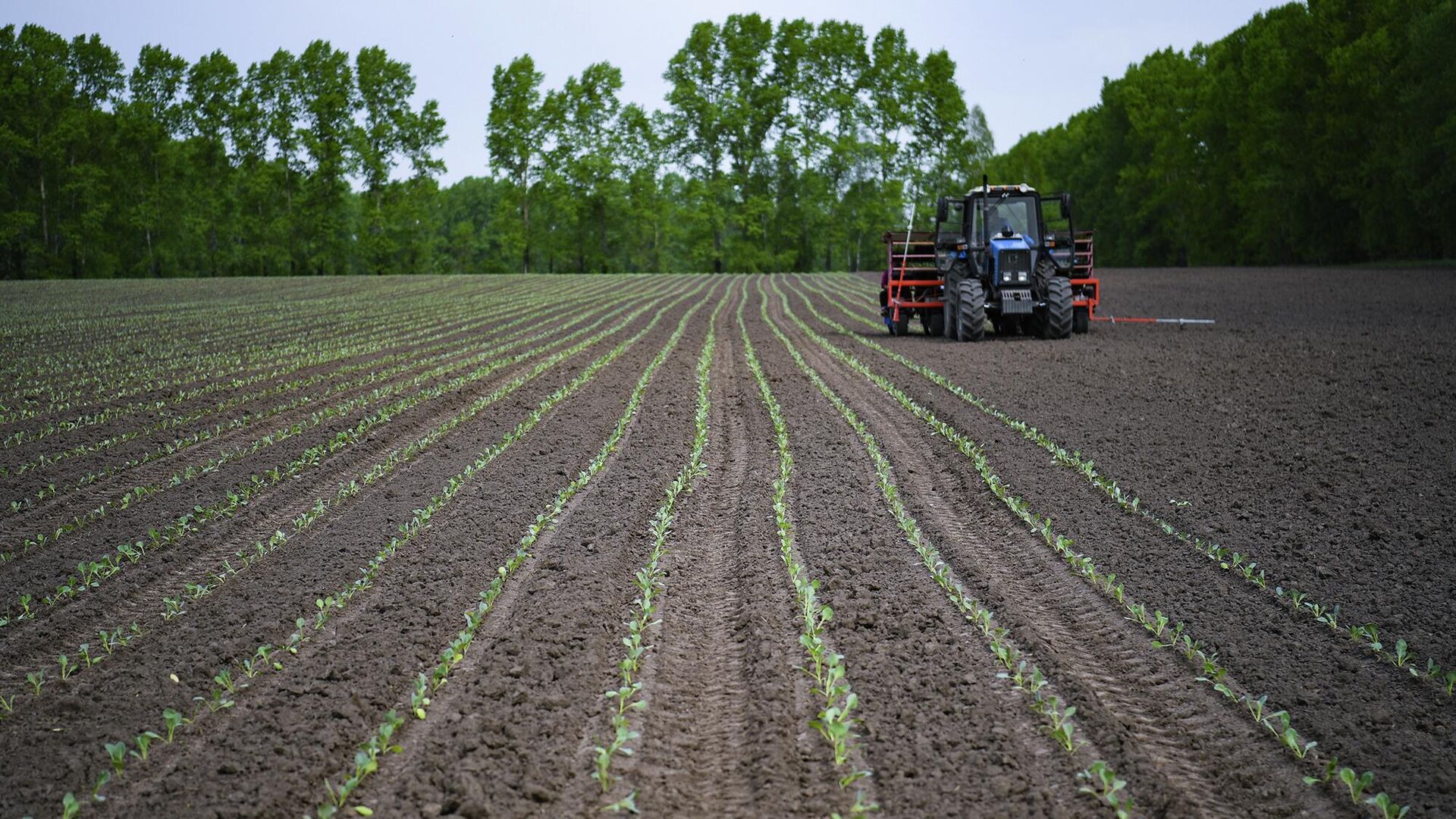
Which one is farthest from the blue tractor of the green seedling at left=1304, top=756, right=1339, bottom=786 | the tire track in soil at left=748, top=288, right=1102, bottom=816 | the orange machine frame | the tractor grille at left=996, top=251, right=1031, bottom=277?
the green seedling at left=1304, top=756, right=1339, bottom=786

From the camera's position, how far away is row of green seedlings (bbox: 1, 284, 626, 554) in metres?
6.81

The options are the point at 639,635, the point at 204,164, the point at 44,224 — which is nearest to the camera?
the point at 639,635

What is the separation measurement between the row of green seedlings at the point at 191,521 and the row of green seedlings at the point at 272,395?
128cm

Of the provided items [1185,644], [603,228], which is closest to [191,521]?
[1185,644]

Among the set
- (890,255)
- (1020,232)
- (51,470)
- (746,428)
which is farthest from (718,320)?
(51,470)

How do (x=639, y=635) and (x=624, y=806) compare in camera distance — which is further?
(x=639, y=635)

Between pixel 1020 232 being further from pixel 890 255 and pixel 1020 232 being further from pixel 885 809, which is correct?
pixel 885 809

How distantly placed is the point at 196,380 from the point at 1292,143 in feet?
140

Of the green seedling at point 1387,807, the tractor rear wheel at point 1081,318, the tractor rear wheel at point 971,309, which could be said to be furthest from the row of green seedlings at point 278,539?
the tractor rear wheel at point 1081,318

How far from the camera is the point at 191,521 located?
675 cm

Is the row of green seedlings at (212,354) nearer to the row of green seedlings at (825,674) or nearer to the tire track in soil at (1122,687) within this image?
the row of green seedlings at (825,674)

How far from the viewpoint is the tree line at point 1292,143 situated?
110 feet

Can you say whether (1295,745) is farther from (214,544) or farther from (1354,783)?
(214,544)

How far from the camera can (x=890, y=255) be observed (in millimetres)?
19047
